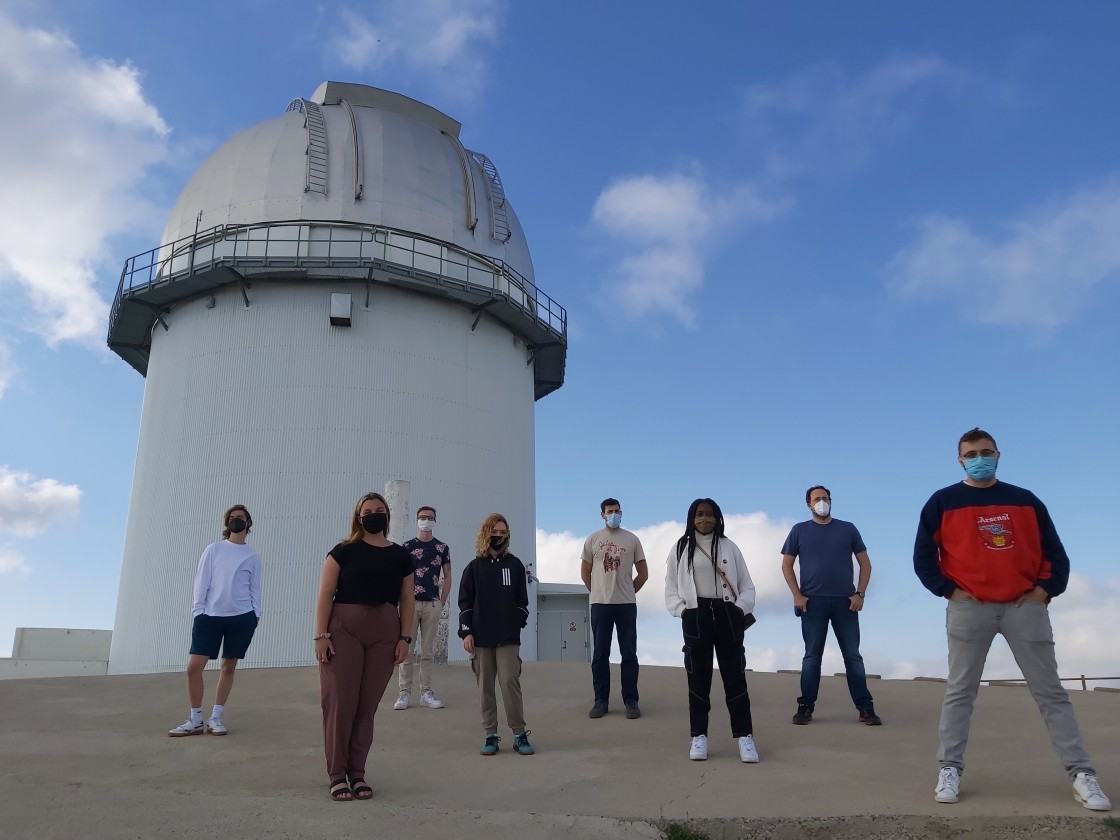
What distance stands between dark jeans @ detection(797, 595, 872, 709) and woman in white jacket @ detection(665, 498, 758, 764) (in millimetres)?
1363

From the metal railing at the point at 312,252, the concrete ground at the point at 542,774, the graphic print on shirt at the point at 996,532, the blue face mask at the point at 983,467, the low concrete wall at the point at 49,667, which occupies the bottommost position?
the concrete ground at the point at 542,774

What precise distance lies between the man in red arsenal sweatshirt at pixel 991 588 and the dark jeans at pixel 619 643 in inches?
122

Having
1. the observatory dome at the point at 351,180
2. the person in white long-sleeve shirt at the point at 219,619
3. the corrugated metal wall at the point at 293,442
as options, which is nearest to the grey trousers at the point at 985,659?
the person in white long-sleeve shirt at the point at 219,619

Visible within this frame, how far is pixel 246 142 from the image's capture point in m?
20.7

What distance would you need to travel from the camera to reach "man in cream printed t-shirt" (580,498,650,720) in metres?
7.61

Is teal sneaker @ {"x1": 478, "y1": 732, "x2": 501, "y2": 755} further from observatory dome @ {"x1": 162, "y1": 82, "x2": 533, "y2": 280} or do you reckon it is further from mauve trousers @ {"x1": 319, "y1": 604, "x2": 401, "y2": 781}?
observatory dome @ {"x1": 162, "y1": 82, "x2": 533, "y2": 280}

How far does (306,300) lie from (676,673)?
11549 millimetres

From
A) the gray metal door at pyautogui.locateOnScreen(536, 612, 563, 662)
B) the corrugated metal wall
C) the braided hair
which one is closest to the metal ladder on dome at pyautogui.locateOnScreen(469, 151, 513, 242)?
the corrugated metal wall

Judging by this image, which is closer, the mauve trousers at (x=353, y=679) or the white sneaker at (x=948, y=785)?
the white sneaker at (x=948, y=785)

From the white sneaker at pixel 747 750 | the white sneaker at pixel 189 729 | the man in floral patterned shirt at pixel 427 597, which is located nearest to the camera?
the white sneaker at pixel 747 750

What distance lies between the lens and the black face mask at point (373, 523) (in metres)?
5.28

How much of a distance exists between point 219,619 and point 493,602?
220cm

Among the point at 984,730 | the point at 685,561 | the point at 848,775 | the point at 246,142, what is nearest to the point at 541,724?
the point at 685,561

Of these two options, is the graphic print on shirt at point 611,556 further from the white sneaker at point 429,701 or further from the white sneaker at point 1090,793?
the white sneaker at point 1090,793
